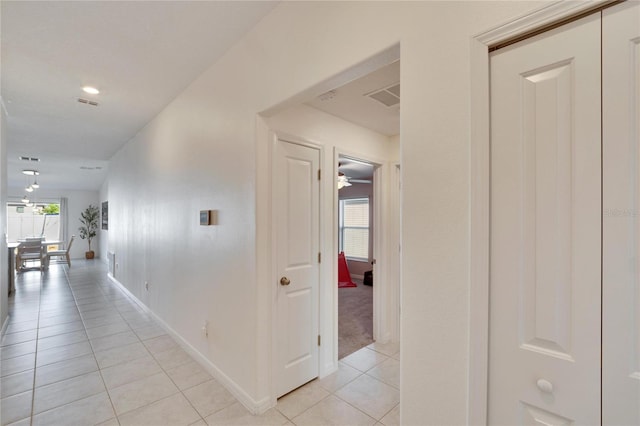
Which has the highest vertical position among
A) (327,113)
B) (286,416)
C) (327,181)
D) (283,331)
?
(327,113)

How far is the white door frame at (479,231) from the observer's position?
1036 mm

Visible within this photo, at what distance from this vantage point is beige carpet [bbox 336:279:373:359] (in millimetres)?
3438

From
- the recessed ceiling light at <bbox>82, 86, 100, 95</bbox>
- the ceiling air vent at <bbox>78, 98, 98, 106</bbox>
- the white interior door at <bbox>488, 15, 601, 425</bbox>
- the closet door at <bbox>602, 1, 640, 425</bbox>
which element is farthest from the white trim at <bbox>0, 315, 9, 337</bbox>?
the closet door at <bbox>602, 1, 640, 425</bbox>

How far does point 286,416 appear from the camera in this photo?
213 cm

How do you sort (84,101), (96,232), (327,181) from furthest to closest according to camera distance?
(96,232), (84,101), (327,181)

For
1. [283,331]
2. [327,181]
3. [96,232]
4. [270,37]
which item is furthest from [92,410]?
[96,232]

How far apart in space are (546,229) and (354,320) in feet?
12.0

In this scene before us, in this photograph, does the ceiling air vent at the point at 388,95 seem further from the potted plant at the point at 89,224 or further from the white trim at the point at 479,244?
the potted plant at the point at 89,224

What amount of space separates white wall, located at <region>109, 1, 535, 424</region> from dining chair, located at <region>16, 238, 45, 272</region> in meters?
5.69

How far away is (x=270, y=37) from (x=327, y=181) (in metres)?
1.25

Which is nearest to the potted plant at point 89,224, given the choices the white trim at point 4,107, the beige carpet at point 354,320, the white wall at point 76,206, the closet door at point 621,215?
the white wall at point 76,206

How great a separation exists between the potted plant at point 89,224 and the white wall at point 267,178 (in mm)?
8739

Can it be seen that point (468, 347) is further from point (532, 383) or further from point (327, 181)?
point (327, 181)

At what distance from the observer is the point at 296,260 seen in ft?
8.16
